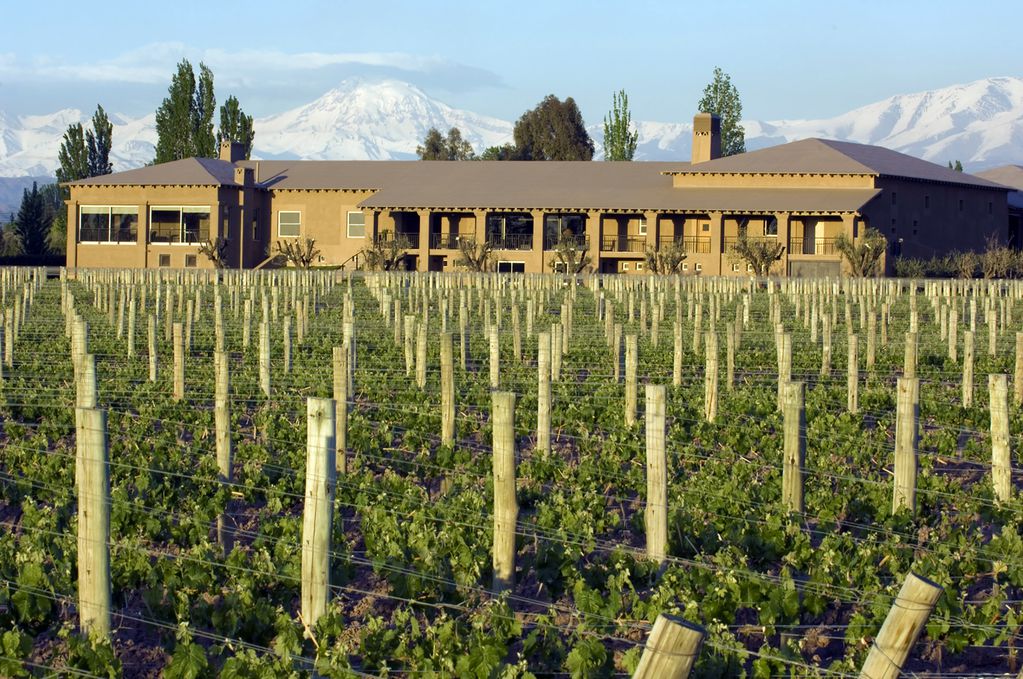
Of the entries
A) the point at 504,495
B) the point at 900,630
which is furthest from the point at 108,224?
the point at 900,630

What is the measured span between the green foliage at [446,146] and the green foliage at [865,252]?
55.2m

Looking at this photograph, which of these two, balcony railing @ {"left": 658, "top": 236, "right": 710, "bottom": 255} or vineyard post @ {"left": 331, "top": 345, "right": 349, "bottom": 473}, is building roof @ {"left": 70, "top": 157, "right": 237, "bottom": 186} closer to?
balcony railing @ {"left": 658, "top": 236, "right": 710, "bottom": 255}

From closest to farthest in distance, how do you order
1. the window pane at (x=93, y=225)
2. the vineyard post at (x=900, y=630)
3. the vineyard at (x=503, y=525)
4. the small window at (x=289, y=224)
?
1. the vineyard post at (x=900, y=630)
2. the vineyard at (x=503, y=525)
3. the window pane at (x=93, y=225)
4. the small window at (x=289, y=224)

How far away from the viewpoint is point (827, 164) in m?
57.0

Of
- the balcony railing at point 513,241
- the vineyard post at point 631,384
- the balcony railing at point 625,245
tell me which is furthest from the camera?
the balcony railing at point 513,241

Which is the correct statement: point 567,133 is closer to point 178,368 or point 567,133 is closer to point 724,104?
point 724,104

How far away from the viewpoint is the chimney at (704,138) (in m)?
62.0

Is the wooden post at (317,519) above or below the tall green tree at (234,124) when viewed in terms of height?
below

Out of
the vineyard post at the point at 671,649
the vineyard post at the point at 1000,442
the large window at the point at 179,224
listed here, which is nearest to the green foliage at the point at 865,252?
the large window at the point at 179,224

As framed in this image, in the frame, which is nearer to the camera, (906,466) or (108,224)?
(906,466)

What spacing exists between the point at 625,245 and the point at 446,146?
47868 mm

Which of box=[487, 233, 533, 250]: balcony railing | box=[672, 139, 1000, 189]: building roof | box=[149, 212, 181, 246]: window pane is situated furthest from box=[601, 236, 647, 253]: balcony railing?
Result: box=[149, 212, 181, 246]: window pane

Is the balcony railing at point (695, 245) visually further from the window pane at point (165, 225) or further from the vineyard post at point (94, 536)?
the vineyard post at point (94, 536)

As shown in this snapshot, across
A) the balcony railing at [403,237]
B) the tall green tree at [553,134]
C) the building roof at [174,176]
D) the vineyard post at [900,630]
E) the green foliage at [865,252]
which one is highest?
the tall green tree at [553,134]
